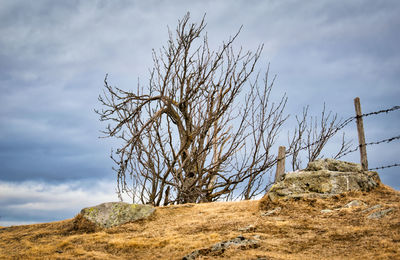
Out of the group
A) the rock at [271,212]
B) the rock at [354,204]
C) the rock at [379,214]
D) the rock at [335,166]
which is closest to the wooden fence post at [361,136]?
the rock at [335,166]

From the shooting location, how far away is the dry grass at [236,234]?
4051 millimetres

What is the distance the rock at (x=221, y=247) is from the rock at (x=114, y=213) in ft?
9.68

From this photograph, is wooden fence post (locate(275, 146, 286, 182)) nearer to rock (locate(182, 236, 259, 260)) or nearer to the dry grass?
the dry grass

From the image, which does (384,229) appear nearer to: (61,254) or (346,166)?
(346,166)

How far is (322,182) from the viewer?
6523mm

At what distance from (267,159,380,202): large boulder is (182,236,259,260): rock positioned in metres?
2.24

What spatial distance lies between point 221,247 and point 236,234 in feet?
2.36

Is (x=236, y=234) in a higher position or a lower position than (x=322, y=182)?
lower

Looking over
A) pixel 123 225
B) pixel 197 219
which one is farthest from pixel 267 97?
pixel 123 225

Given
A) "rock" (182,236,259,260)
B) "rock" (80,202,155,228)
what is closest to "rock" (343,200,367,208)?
"rock" (182,236,259,260)

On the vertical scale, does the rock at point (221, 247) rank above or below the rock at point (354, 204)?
below

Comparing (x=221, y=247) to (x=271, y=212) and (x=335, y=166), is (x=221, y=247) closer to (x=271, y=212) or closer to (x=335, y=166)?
(x=271, y=212)

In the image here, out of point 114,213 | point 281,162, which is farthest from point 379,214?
point 114,213

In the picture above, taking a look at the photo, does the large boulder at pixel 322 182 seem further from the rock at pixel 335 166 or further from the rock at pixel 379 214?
the rock at pixel 379 214
